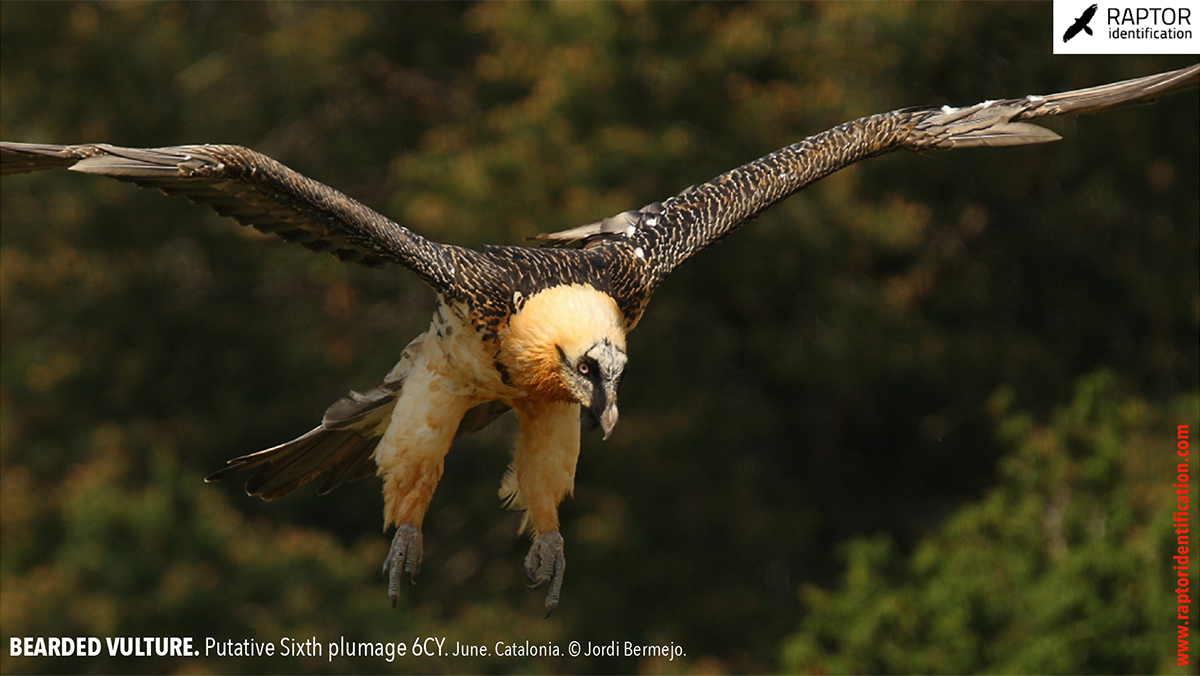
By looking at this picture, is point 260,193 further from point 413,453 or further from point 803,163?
point 803,163

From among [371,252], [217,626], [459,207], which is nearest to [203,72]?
[459,207]

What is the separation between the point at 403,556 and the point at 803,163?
299 cm

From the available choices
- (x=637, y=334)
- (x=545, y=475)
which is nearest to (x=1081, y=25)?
(x=637, y=334)

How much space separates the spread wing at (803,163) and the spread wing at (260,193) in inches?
44.3

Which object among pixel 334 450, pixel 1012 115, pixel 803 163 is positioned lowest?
pixel 334 450

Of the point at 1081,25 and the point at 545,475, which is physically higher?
the point at 1081,25

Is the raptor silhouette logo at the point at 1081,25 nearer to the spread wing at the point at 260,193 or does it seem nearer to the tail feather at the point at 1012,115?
the tail feather at the point at 1012,115

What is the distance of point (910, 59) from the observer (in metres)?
17.0

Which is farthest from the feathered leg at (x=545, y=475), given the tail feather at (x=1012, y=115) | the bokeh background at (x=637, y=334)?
the bokeh background at (x=637, y=334)

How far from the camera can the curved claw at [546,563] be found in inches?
298

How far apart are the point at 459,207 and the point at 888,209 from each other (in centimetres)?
498

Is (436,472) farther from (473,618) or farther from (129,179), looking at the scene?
(473,618)

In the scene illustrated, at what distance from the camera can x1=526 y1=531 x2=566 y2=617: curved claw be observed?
7559mm

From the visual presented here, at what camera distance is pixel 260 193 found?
698 centimetres
